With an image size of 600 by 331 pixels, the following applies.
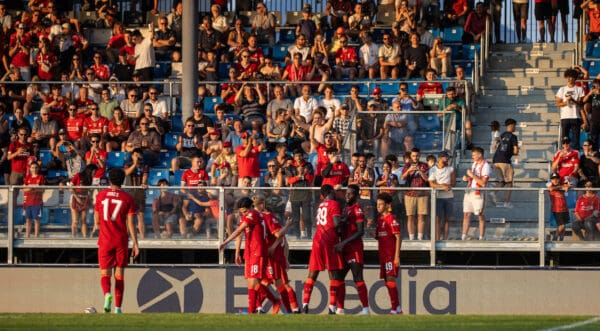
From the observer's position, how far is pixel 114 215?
54.5ft

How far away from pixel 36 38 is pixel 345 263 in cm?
1314

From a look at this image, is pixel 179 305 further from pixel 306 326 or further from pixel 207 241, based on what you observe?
pixel 306 326

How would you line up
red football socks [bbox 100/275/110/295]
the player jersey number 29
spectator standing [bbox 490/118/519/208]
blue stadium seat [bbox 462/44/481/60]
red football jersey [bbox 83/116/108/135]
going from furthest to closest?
blue stadium seat [bbox 462/44/481/60]
red football jersey [bbox 83/116/108/135]
spectator standing [bbox 490/118/519/208]
the player jersey number 29
red football socks [bbox 100/275/110/295]

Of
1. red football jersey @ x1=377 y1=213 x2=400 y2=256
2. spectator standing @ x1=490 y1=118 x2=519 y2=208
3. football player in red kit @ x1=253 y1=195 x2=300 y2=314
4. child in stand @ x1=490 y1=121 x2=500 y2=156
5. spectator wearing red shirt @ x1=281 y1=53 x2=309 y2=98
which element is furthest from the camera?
spectator wearing red shirt @ x1=281 y1=53 x2=309 y2=98

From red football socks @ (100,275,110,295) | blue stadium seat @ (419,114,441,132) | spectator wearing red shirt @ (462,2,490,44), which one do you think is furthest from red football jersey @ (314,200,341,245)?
spectator wearing red shirt @ (462,2,490,44)

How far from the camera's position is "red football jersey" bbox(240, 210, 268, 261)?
17.6 meters

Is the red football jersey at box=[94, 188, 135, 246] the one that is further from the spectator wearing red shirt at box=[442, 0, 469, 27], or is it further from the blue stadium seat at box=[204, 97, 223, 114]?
the spectator wearing red shirt at box=[442, 0, 469, 27]

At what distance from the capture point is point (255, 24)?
1120 inches

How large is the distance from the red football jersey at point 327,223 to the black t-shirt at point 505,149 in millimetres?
5335

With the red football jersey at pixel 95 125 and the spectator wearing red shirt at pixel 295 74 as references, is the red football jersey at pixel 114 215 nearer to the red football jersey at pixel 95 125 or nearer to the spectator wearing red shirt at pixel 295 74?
the red football jersey at pixel 95 125

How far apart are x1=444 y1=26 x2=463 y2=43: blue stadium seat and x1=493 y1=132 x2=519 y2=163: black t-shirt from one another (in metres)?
5.09

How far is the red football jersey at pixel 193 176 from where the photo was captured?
21812 millimetres

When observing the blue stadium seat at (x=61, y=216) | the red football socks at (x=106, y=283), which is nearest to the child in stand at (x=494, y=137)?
the blue stadium seat at (x=61, y=216)

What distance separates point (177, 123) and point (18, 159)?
336cm
